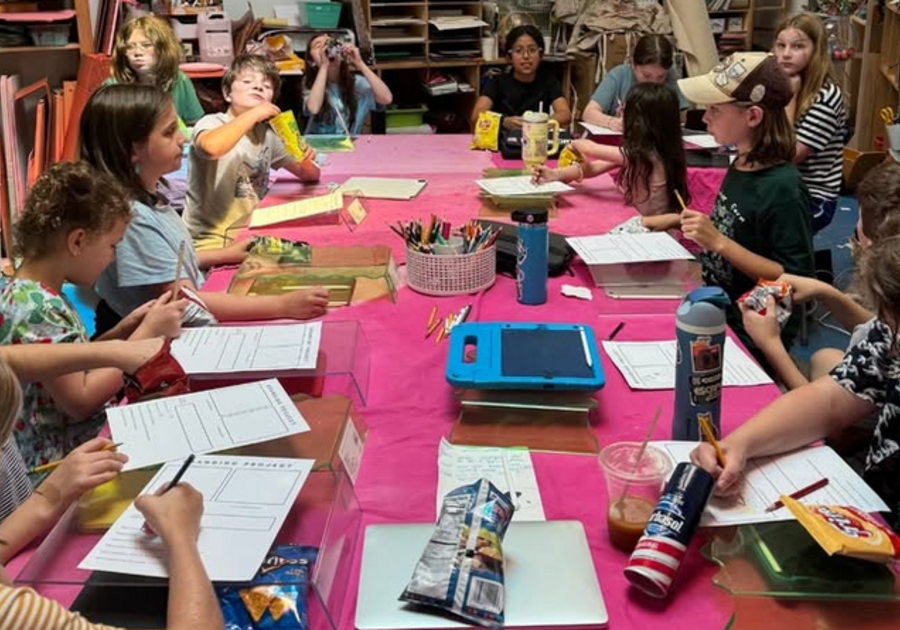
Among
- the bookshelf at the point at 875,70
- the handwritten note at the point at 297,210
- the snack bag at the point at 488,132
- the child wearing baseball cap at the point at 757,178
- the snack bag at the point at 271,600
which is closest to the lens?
the snack bag at the point at 271,600

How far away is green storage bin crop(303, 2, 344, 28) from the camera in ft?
16.9

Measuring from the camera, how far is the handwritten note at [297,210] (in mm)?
2607

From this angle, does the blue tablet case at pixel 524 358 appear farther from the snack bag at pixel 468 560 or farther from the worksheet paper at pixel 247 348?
the snack bag at pixel 468 560

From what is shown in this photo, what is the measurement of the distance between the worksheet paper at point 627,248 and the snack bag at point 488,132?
1371 mm

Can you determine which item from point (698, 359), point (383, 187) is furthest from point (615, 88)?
point (698, 359)

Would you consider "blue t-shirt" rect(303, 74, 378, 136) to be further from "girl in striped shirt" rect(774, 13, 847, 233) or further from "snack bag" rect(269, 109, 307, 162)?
"girl in striped shirt" rect(774, 13, 847, 233)

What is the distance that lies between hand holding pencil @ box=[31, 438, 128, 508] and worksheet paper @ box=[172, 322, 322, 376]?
33 centimetres

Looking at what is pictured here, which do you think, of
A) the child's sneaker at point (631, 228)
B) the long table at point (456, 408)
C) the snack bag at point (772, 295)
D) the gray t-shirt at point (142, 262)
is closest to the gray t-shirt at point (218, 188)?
the long table at point (456, 408)

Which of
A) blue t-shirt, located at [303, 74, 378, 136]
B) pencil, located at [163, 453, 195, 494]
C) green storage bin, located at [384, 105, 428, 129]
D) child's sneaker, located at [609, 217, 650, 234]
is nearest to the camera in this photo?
pencil, located at [163, 453, 195, 494]

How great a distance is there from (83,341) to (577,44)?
471 centimetres

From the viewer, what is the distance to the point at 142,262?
2.08 meters

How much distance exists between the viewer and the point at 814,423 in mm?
1366

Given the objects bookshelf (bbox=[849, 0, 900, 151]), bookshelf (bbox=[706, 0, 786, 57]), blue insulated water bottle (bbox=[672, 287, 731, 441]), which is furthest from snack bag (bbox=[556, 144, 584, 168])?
bookshelf (bbox=[706, 0, 786, 57])

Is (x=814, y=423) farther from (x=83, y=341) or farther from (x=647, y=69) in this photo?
(x=647, y=69)
